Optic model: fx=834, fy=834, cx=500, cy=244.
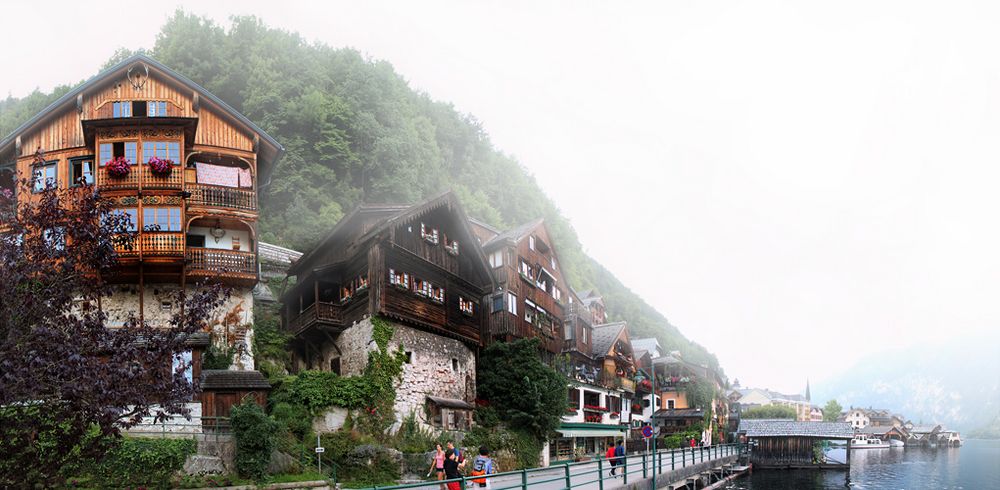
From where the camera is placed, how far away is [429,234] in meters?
42.1

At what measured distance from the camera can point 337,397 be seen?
3481 centimetres

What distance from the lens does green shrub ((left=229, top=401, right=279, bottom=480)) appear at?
2742cm

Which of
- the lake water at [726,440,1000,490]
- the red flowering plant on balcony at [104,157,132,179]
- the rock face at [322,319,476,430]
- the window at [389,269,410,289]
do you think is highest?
the red flowering plant on balcony at [104,157,132,179]

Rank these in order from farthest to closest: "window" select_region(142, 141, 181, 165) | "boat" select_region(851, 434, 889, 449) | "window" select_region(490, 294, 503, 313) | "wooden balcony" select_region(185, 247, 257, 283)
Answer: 1. "boat" select_region(851, 434, 889, 449)
2. "window" select_region(490, 294, 503, 313)
3. "window" select_region(142, 141, 181, 165)
4. "wooden balcony" select_region(185, 247, 257, 283)

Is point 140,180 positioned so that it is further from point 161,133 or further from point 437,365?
point 437,365

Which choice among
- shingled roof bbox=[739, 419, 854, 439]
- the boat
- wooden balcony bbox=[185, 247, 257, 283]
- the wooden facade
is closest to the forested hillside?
the wooden facade

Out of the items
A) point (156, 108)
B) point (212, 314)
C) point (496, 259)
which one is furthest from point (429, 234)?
point (156, 108)

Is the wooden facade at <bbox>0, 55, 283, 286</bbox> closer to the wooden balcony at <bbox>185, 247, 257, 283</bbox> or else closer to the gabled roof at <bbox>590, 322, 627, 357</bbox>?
the wooden balcony at <bbox>185, 247, 257, 283</bbox>

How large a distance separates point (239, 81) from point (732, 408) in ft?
258

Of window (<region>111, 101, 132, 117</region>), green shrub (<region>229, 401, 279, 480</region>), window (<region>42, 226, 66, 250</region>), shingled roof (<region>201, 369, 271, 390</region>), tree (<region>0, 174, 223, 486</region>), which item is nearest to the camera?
tree (<region>0, 174, 223, 486</region>)

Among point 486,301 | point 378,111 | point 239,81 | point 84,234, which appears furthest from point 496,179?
point 84,234

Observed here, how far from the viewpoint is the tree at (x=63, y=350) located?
44.0 feet

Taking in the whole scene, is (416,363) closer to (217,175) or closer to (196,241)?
(196,241)

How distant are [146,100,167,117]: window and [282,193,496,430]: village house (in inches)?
405
